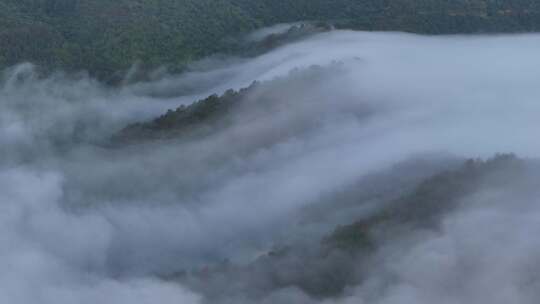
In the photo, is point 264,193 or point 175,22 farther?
point 175,22

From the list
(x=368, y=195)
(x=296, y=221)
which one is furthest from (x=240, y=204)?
(x=368, y=195)

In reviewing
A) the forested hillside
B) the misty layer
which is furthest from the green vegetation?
the forested hillside

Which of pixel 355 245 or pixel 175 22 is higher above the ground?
pixel 175 22

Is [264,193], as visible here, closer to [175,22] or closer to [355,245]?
[355,245]

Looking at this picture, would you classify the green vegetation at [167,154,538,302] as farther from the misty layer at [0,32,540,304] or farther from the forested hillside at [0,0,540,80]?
the forested hillside at [0,0,540,80]

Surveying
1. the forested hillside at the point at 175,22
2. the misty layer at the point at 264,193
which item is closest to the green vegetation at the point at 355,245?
the misty layer at the point at 264,193

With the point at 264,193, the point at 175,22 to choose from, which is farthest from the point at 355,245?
the point at 175,22

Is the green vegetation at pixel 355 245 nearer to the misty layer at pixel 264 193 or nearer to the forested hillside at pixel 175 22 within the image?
the misty layer at pixel 264 193

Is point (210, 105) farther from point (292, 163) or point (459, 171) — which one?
point (459, 171)
